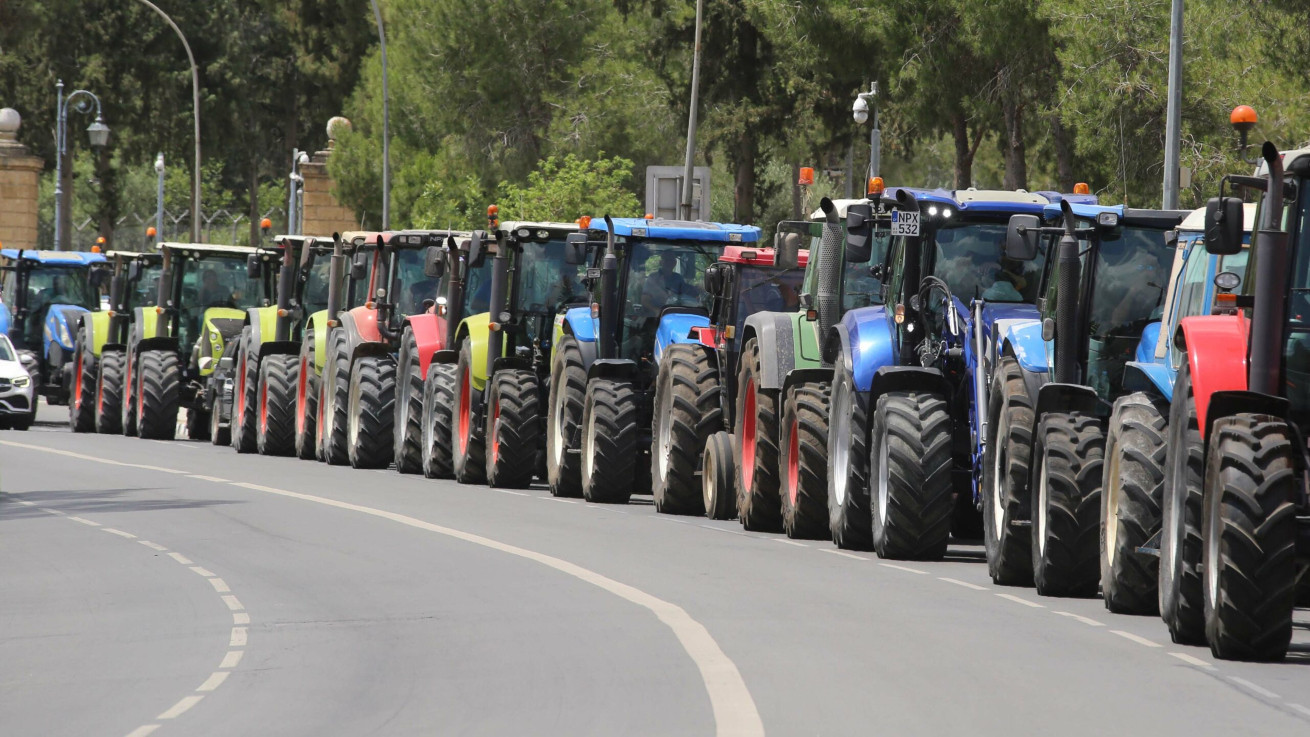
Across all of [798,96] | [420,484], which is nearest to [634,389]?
[420,484]

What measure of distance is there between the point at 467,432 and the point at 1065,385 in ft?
39.4

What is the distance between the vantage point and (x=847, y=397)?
1652 cm

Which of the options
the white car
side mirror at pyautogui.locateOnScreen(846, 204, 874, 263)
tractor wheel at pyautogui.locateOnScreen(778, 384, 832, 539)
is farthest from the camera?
the white car

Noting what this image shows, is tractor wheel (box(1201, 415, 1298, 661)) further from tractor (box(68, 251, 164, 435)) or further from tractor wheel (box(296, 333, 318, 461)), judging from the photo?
tractor (box(68, 251, 164, 435))

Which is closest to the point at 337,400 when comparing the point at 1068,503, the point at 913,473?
the point at 913,473

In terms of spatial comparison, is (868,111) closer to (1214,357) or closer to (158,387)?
(158,387)

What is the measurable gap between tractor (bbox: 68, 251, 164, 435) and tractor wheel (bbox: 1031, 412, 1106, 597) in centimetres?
2353

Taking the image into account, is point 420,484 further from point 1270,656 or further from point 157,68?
point 157,68

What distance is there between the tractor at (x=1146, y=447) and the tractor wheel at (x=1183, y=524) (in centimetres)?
53

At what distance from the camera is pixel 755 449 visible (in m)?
18.4

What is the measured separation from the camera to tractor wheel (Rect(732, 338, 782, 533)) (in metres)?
18.2

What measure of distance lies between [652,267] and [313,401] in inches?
344

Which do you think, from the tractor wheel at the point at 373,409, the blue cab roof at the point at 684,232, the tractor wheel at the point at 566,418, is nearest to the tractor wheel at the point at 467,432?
the tractor wheel at the point at 566,418

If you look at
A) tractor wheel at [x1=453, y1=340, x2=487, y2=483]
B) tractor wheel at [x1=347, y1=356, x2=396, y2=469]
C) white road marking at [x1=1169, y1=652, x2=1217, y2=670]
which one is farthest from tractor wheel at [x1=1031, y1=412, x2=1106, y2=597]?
tractor wheel at [x1=347, y1=356, x2=396, y2=469]
